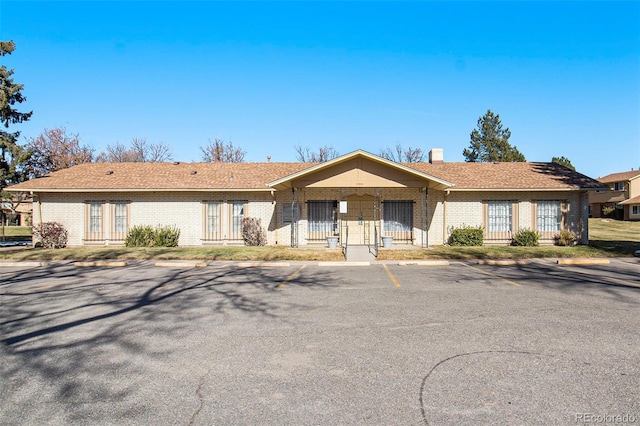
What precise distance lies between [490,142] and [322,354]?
2272 inches

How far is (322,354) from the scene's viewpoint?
5.27m

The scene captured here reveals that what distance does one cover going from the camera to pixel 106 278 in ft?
38.7

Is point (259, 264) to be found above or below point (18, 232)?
below

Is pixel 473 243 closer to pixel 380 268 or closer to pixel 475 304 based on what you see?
pixel 380 268

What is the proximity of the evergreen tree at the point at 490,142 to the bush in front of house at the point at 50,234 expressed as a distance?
4967 centimetres

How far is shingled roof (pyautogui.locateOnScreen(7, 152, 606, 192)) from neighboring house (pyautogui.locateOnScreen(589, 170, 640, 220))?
29567 millimetres

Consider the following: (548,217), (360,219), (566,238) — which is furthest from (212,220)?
(566,238)

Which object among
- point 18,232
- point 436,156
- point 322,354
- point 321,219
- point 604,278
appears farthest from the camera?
point 18,232

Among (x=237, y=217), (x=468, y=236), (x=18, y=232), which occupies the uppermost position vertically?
(x=237, y=217)

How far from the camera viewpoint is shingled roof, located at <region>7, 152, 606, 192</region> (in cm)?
2008

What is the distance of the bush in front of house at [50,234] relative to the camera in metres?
20.0

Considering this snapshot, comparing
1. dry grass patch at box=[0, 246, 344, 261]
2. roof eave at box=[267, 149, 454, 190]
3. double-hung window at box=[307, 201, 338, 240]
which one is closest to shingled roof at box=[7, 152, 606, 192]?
roof eave at box=[267, 149, 454, 190]

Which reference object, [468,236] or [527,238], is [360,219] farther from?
[527,238]

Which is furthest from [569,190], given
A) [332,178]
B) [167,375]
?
[167,375]
